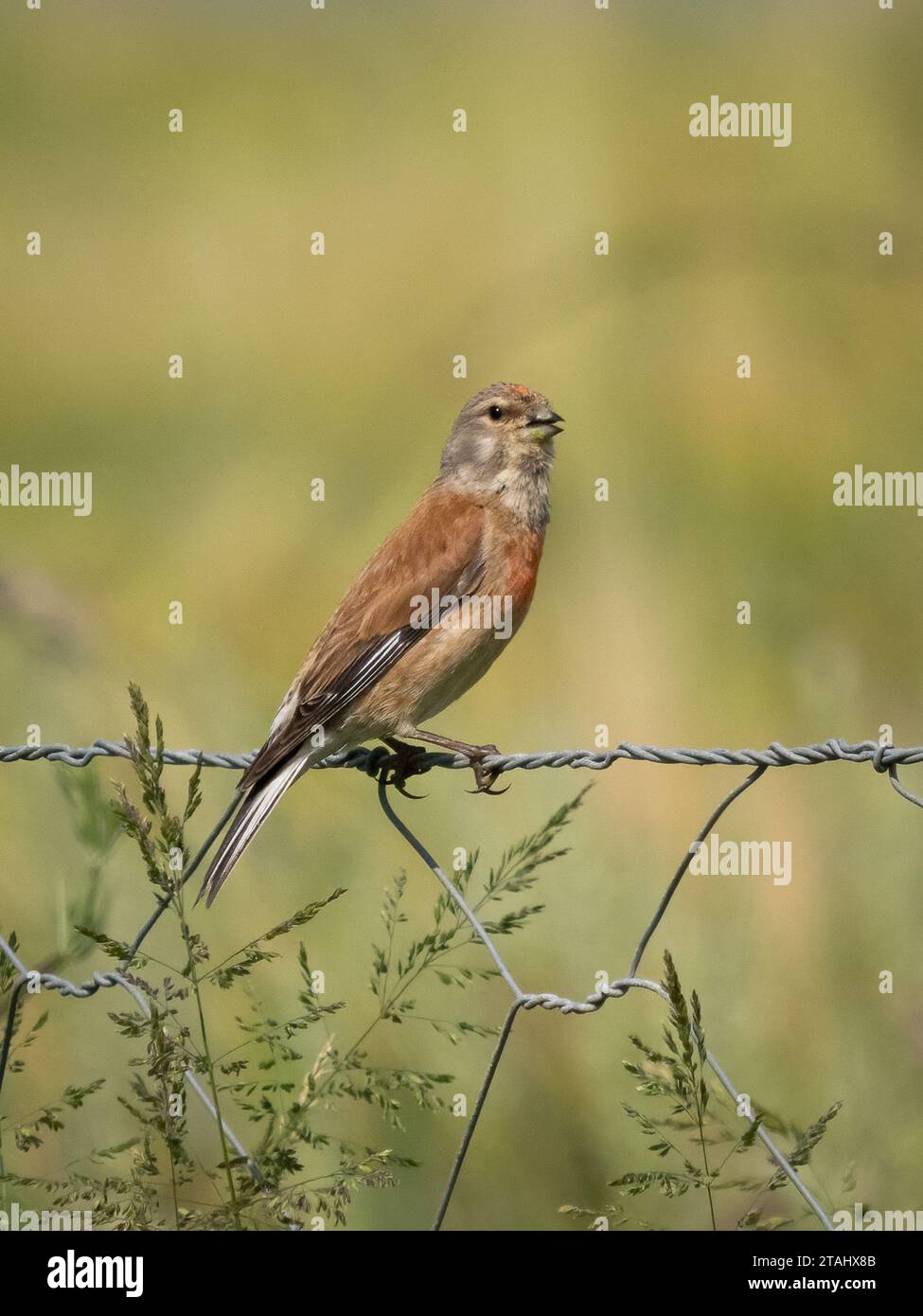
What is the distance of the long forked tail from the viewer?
304 centimetres

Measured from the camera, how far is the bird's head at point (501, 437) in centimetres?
414

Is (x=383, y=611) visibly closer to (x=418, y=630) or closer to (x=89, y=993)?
(x=418, y=630)

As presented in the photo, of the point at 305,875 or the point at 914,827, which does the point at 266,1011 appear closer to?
the point at 305,875

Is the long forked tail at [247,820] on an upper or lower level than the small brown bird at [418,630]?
lower

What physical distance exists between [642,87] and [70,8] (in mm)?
3740

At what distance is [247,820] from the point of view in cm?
315

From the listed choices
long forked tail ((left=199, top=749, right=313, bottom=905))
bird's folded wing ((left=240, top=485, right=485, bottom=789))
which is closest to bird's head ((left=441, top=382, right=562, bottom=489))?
bird's folded wing ((left=240, top=485, right=485, bottom=789))

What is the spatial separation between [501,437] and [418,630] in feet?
2.64

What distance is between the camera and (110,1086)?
11.8 ft

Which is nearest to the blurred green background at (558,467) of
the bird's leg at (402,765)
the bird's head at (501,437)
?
the bird's leg at (402,765)

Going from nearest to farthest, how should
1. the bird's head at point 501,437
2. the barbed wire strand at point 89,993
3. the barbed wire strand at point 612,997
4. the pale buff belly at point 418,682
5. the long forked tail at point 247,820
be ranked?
1. the barbed wire strand at point 612,997
2. the barbed wire strand at point 89,993
3. the long forked tail at point 247,820
4. the pale buff belly at point 418,682
5. the bird's head at point 501,437

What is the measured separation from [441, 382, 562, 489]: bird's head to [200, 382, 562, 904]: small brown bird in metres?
0.06

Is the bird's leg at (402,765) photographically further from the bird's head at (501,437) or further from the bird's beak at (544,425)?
the bird's beak at (544,425)

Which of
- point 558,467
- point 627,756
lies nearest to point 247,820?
point 627,756
